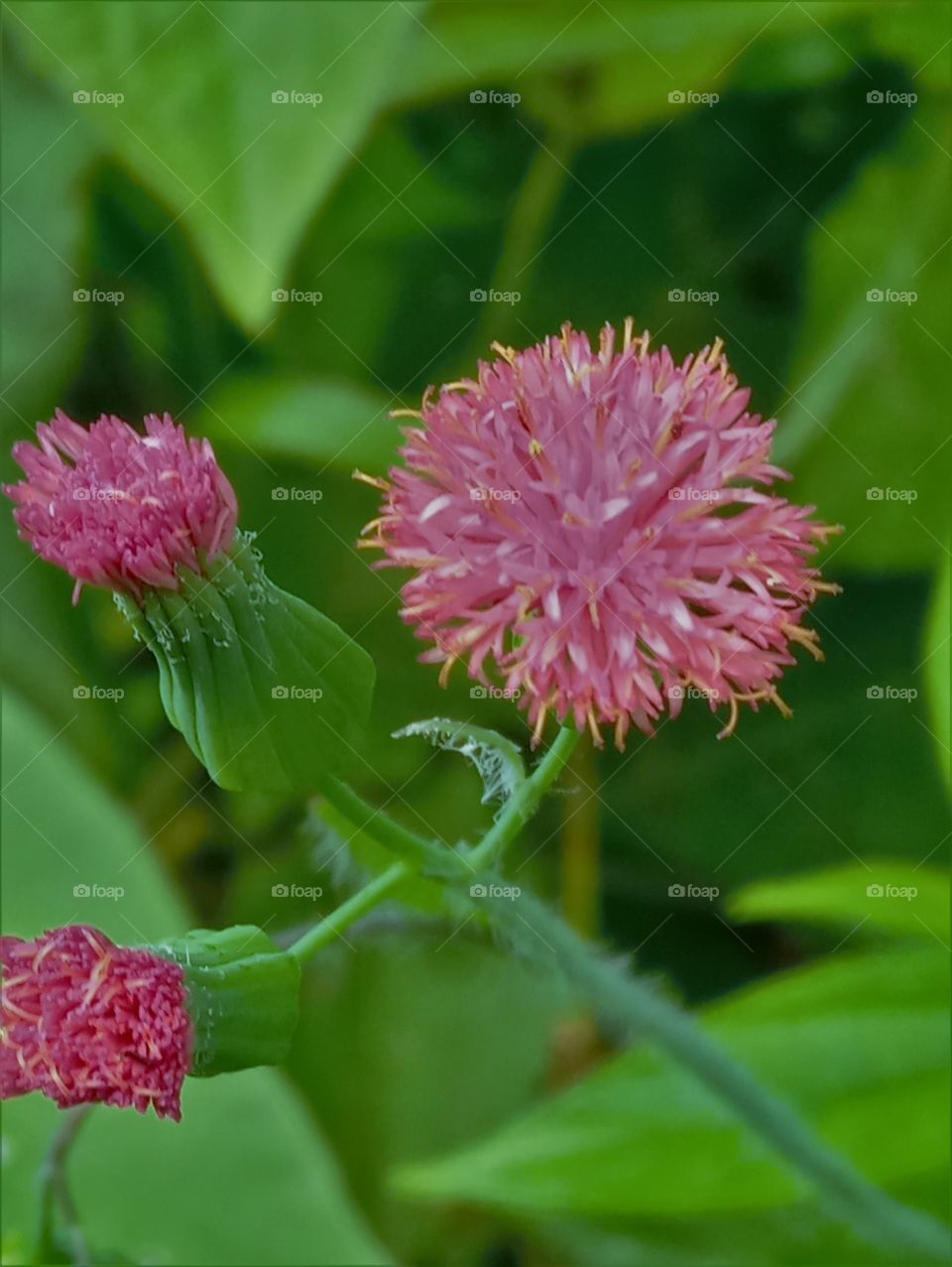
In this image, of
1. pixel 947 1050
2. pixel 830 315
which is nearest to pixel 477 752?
pixel 947 1050

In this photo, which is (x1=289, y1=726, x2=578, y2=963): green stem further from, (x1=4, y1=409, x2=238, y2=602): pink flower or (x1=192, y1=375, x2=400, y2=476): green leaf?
(x1=192, y1=375, x2=400, y2=476): green leaf

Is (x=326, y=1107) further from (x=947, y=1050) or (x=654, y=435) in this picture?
(x=654, y=435)

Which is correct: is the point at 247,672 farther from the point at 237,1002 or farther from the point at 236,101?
the point at 236,101

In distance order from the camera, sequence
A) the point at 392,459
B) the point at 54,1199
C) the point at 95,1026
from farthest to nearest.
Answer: the point at 392,459
the point at 54,1199
the point at 95,1026

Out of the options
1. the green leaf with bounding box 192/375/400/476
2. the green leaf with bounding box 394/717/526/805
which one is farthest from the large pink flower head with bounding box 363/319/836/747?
the green leaf with bounding box 192/375/400/476

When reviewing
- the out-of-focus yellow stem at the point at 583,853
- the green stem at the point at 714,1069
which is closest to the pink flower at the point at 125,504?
the green stem at the point at 714,1069

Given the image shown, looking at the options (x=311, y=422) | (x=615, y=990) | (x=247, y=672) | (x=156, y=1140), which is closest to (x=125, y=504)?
(x=247, y=672)
